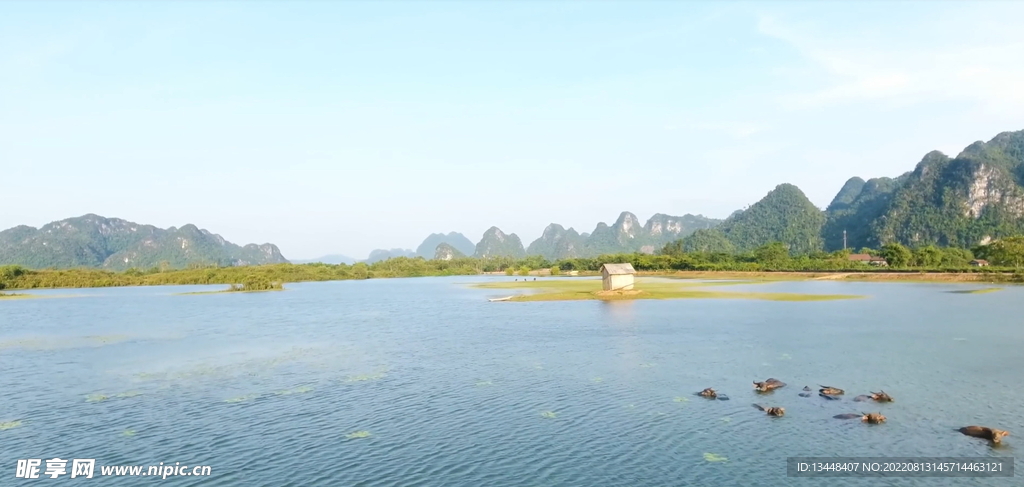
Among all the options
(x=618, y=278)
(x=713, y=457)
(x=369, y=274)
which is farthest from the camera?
(x=369, y=274)

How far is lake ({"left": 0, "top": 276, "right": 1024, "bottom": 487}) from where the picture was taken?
12.7 metres

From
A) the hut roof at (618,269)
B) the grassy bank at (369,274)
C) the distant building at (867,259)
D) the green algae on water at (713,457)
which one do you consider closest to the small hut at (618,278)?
the hut roof at (618,269)

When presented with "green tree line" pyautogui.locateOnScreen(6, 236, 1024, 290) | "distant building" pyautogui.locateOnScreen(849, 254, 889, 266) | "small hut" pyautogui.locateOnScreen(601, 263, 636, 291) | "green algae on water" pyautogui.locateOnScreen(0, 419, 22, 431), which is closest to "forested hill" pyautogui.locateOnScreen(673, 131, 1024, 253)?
"green tree line" pyautogui.locateOnScreen(6, 236, 1024, 290)

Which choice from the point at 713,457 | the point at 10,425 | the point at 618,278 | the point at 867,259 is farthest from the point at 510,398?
the point at 867,259

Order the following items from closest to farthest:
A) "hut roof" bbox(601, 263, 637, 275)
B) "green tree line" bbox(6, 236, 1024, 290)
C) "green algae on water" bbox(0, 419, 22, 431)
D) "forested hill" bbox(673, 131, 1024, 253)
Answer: "green algae on water" bbox(0, 419, 22, 431)
"hut roof" bbox(601, 263, 637, 275)
"green tree line" bbox(6, 236, 1024, 290)
"forested hill" bbox(673, 131, 1024, 253)

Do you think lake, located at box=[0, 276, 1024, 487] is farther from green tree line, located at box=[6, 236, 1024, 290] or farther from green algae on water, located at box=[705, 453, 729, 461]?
green tree line, located at box=[6, 236, 1024, 290]

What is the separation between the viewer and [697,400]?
57.2 feet

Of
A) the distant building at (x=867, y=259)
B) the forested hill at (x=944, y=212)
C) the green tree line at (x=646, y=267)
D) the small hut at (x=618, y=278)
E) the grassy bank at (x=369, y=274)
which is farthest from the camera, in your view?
the forested hill at (x=944, y=212)

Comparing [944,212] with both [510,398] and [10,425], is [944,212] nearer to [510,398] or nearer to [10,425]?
[510,398]

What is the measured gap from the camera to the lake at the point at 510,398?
1274cm

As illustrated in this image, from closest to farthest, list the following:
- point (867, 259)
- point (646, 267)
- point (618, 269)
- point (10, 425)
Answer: point (10, 425) < point (618, 269) < point (867, 259) < point (646, 267)

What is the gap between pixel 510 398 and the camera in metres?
18.0

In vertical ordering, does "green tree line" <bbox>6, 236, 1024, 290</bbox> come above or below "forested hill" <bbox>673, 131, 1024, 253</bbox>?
below

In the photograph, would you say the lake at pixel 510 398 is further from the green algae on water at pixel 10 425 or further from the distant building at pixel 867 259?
the distant building at pixel 867 259
